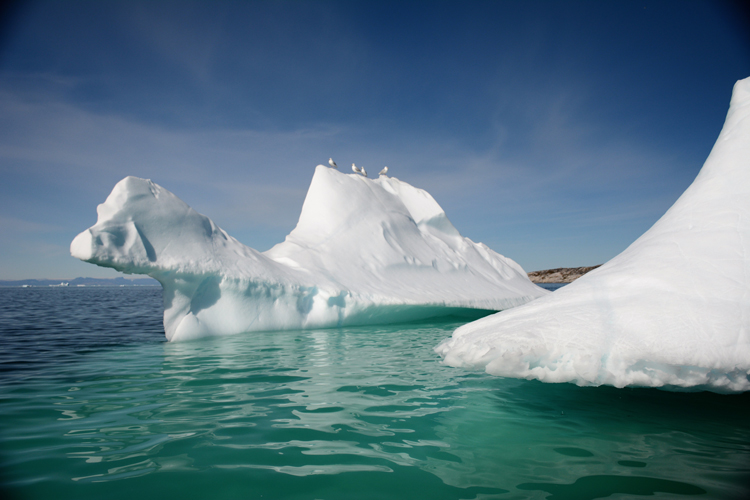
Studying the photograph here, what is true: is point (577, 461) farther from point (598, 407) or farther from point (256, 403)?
point (256, 403)

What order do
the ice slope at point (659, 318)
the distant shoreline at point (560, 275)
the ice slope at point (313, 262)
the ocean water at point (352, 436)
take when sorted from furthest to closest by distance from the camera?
the distant shoreline at point (560, 275) → the ice slope at point (313, 262) → the ice slope at point (659, 318) → the ocean water at point (352, 436)

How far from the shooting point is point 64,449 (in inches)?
97.7

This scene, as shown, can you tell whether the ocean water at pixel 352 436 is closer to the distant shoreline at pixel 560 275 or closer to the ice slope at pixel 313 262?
the ice slope at pixel 313 262

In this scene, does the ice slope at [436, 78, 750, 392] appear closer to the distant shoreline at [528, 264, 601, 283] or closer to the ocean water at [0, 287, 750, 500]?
the ocean water at [0, 287, 750, 500]

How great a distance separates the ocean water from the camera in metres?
2.04

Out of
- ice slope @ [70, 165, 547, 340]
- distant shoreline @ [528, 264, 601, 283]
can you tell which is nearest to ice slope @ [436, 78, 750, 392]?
ice slope @ [70, 165, 547, 340]

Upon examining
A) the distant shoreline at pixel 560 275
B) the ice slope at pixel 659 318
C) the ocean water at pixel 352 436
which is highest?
the distant shoreline at pixel 560 275

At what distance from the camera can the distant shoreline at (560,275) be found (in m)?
57.7

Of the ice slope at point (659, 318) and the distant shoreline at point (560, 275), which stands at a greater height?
the distant shoreline at point (560, 275)

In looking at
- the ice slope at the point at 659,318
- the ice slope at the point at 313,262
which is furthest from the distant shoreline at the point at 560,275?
the ice slope at the point at 659,318

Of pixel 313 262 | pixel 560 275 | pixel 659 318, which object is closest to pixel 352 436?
pixel 659 318

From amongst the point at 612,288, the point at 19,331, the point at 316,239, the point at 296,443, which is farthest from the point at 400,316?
the point at 19,331

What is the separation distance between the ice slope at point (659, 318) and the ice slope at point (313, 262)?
207 inches

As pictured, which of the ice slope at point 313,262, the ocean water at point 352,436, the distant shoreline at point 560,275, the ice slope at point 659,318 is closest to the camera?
the ocean water at point 352,436
